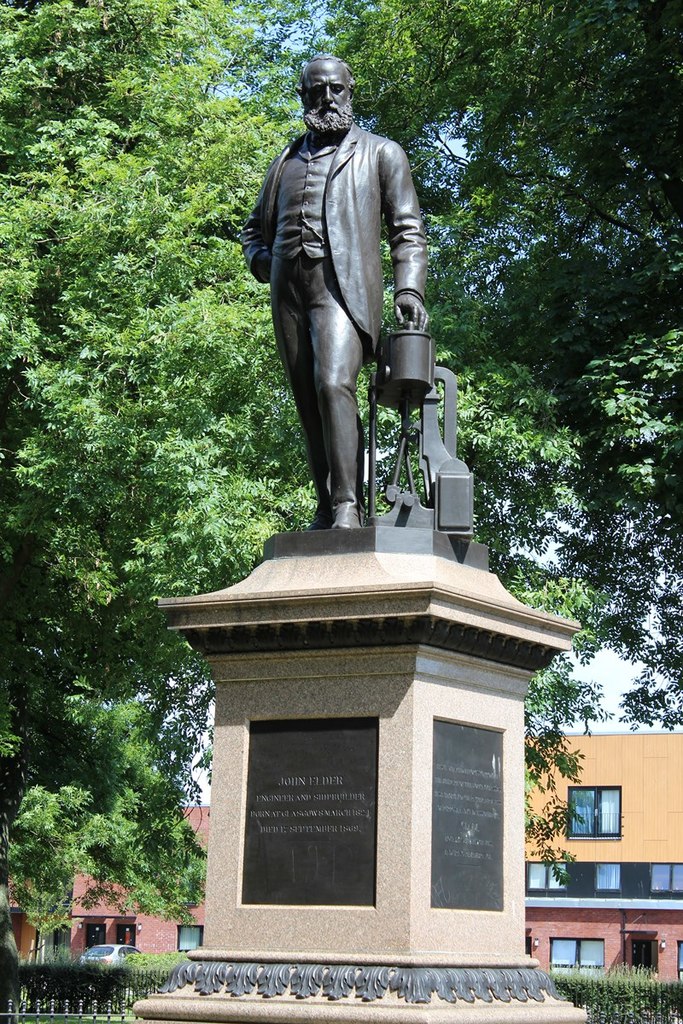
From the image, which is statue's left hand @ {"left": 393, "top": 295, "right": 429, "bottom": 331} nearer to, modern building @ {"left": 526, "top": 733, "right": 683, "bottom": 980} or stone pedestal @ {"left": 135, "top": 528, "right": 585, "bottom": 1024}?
stone pedestal @ {"left": 135, "top": 528, "right": 585, "bottom": 1024}

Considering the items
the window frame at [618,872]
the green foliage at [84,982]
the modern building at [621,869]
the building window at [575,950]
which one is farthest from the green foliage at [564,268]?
the building window at [575,950]

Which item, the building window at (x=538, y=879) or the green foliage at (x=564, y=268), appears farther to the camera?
the building window at (x=538, y=879)

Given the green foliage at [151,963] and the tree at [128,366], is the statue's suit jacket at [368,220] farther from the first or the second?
the green foliage at [151,963]

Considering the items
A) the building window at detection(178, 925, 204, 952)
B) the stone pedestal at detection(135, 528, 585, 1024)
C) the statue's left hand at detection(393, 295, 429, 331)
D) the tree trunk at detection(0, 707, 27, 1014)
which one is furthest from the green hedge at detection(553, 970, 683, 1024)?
the building window at detection(178, 925, 204, 952)

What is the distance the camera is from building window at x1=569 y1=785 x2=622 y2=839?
4959cm

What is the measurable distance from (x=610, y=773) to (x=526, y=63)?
3071 centimetres

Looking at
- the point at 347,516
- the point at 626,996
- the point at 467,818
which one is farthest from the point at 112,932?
the point at 467,818


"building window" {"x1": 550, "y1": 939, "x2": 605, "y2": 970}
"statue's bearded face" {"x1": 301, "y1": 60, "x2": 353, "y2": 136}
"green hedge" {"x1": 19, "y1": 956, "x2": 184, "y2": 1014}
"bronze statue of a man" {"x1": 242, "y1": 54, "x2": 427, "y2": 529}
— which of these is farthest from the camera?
"building window" {"x1": 550, "y1": 939, "x2": 605, "y2": 970}

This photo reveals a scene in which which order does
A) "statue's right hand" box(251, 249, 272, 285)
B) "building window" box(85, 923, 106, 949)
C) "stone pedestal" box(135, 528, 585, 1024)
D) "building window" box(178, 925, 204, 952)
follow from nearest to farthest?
"stone pedestal" box(135, 528, 585, 1024) → "statue's right hand" box(251, 249, 272, 285) → "building window" box(178, 925, 204, 952) → "building window" box(85, 923, 106, 949)

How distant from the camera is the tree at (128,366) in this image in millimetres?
17781

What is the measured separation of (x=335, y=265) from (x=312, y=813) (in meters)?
2.86

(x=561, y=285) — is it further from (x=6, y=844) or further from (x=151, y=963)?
(x=151, y=963)

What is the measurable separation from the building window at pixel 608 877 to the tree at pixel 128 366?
27224 millimetres

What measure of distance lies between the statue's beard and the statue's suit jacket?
68 mm
